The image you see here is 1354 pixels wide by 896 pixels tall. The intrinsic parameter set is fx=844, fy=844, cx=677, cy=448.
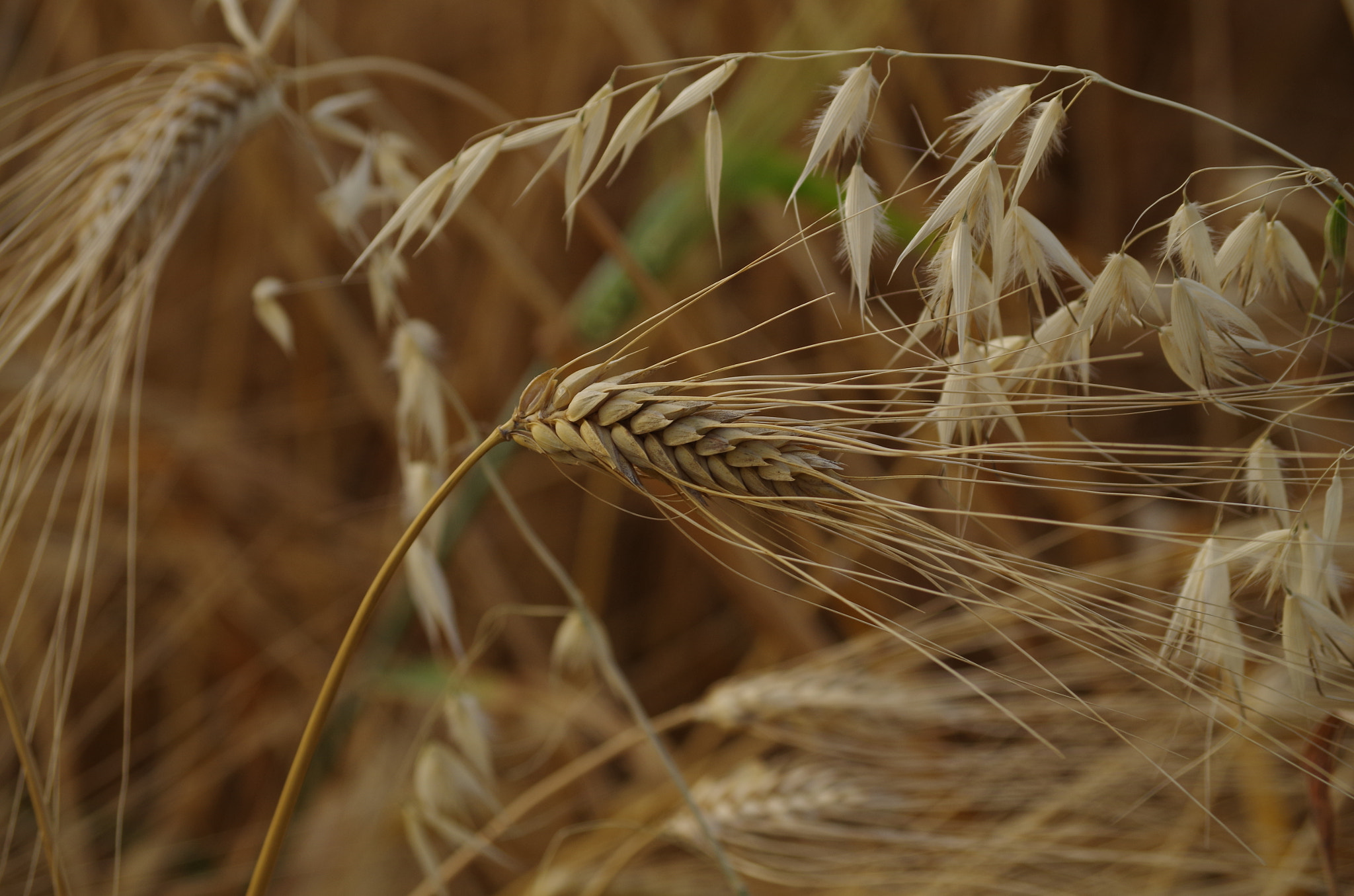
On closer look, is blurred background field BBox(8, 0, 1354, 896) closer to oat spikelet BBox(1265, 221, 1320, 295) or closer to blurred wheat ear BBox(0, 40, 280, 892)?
blurred wheat ear BBox(0, 40, 280, 892)

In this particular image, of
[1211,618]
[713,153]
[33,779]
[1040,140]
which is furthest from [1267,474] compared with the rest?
[33,779]

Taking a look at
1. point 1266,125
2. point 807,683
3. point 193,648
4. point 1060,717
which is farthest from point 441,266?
point 1266,125

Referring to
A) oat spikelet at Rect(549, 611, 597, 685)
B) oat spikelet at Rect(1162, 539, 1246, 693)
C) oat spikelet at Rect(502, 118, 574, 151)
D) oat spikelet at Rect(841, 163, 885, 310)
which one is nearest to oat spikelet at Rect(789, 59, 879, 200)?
oat spikelet at Rect(841, 163, 885, 310)

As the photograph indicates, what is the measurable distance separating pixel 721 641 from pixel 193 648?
0.75 m

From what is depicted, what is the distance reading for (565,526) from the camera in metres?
1.41

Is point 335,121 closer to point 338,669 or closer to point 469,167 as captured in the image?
point 469,167

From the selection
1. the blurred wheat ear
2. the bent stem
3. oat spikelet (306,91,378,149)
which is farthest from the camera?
oat spikelet (306,91,378,149)

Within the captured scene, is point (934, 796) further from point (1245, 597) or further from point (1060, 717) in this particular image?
point (1245, 597)

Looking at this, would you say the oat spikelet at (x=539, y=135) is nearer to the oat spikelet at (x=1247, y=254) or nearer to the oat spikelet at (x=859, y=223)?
the oat spikelet at (x=859, y=223)

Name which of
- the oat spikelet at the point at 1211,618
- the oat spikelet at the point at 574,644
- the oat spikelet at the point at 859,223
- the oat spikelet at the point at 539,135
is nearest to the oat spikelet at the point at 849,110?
the oat spikelet at the point at 859,223

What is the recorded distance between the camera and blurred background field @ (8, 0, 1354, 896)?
0.66m

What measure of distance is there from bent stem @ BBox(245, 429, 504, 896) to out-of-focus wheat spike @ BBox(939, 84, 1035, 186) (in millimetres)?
204

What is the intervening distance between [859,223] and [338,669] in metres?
0.27

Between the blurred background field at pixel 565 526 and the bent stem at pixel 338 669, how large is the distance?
0.18 meters
